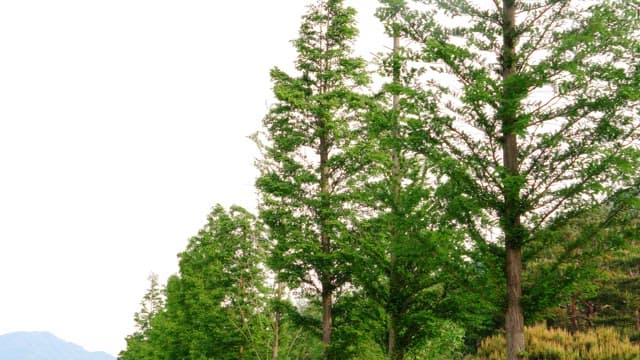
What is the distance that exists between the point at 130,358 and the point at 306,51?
41724mm

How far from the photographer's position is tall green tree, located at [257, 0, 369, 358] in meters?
16.7

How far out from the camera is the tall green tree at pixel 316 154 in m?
16.7

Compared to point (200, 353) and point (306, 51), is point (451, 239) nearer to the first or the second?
point (306, 51)

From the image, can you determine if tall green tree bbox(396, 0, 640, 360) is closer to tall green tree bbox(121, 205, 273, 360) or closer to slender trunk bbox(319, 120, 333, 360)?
slender trunk bbox(319, 120, 333, 360)

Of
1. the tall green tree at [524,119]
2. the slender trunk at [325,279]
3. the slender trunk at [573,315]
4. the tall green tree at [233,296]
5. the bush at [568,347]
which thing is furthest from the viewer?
the slender trunk at [573,315]

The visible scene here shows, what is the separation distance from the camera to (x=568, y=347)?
70.6 feet

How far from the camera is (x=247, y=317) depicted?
24.6 m

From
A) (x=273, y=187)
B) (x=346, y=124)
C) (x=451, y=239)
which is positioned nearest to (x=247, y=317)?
(x=273, y=187)

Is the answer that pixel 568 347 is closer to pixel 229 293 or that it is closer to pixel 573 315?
pixel 573 315

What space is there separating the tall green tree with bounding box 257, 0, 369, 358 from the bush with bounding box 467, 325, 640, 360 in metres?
8.90

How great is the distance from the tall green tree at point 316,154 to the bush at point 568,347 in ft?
29.2

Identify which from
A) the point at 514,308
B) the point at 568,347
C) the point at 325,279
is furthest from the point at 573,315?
the point at 514,308

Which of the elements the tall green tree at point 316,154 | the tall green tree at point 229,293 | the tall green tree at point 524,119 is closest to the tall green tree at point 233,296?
the tall green tree at point 229,293

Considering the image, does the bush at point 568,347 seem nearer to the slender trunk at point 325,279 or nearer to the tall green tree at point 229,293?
the slender trunk at point 325,279
